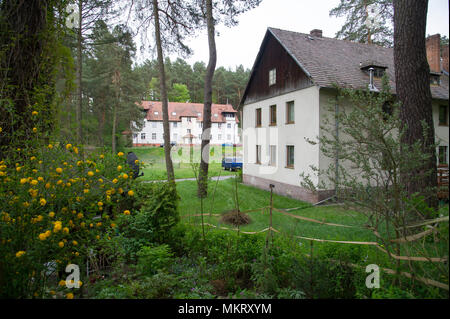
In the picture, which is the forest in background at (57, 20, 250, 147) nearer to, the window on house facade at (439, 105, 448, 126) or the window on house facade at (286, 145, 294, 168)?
the window on house facade at (286, 145, 294, 168)

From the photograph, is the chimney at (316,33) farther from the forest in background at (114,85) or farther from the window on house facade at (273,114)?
the forest in background at (114,85)

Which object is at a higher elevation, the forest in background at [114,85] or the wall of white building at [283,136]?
the forest in background at [114,85]

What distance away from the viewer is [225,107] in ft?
143

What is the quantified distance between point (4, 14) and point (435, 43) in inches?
774

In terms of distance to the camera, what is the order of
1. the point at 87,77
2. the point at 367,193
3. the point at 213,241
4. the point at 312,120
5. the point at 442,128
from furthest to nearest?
1. the point at 87,77
2. the point at 442,128
3. the point at 312,120
4. the point at 213,241
5. the point at 367,193

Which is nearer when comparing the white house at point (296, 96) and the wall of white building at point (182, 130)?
the white house at point (296, 96)

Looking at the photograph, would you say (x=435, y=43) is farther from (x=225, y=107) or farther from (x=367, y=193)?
(x=225, y=107)

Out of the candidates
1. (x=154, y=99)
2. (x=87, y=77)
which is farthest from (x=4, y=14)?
(x=154, y=99)

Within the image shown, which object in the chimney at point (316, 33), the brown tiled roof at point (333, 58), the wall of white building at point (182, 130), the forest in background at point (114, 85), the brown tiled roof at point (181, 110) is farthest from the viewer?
the wall of white building at point (182, 130)

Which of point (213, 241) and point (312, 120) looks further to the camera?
point (312, 120)

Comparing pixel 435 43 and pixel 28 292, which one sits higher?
pixel 435 43

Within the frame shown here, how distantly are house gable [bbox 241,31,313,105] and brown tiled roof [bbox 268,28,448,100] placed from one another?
0.37 meters

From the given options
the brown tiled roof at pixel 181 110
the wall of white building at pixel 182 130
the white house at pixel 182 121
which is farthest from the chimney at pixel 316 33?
the wall of white building at pixel 182 130

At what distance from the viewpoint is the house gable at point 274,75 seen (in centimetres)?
1302
